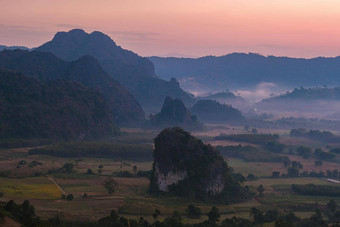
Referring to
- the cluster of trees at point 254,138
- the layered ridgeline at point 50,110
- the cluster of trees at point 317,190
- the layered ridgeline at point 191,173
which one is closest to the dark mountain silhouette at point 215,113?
the cluster of trees at point 254,138

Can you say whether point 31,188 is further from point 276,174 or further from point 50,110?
point 50,110

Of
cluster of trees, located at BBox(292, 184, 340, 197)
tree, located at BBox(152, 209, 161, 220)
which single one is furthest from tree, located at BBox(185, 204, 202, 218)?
cluster of trees, located at BBox(292, 184, 340, 197)

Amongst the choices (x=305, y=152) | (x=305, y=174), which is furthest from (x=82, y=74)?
(x=305, y=174)

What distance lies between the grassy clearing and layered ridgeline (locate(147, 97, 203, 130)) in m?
82.9

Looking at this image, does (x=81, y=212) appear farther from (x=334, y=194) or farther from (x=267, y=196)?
(x=334, y=194)

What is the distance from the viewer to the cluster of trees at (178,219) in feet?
146

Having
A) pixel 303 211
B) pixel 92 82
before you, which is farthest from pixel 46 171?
pixel 92 82

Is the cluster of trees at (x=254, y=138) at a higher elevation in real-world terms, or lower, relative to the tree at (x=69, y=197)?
higher

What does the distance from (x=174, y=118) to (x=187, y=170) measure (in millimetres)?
84544

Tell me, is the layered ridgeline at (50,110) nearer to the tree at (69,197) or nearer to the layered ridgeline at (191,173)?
the layered ridgeline at (191,173)

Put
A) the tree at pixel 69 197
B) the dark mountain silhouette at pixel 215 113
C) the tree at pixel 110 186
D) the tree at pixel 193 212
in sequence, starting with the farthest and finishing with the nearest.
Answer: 1. the dark mountain silhouette at pixel 215 113
2. the tree at pixel 110 186
3. the tree at pixel 69 197
4. the tree at pixel 193 212

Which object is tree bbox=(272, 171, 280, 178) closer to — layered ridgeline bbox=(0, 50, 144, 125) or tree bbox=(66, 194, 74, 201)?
tree bbox=(66, 194, 74, 201)

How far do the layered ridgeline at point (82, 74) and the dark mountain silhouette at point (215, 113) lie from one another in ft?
100

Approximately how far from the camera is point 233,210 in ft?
195
